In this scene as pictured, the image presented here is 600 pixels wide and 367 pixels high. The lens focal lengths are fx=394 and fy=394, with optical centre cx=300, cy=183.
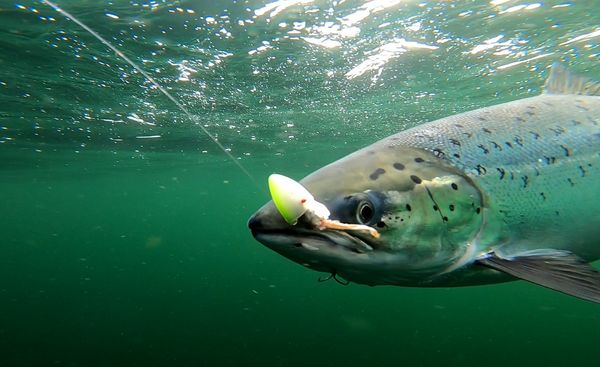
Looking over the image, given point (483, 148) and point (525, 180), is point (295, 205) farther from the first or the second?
point (525, 180)

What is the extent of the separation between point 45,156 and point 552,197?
29137 millimetres

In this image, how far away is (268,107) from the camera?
16703 mm

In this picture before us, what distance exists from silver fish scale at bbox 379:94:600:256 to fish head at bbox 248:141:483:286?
0.23 metres

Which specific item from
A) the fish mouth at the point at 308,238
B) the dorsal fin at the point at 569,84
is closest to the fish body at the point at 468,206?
the fish mouth at the point at 308,238

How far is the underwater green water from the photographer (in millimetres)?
9352

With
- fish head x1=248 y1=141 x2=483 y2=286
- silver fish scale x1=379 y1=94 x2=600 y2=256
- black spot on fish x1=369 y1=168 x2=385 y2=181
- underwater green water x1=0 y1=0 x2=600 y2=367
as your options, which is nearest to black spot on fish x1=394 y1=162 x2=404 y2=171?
fish head x1=248 y1=141 x2=483 y2=286

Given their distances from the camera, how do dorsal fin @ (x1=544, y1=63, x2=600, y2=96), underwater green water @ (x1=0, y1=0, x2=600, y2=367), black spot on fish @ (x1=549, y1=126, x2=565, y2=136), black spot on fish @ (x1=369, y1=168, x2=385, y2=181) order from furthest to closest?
underwater green water @ (x1=0, y1=0, x2=600, y2=367)
dorsal fin @ (x1=544, y1=63, x2=600, y2=96)
black spot on fish @ (x1=549, y1=126, x2=565, y2=136)
black spot on fish @ (x1=369, y1=168, x2=385, y2=181)

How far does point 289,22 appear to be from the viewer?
9.37 meters

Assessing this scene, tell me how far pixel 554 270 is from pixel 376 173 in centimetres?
120

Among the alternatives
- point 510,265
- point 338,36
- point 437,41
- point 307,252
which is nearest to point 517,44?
point 437,41

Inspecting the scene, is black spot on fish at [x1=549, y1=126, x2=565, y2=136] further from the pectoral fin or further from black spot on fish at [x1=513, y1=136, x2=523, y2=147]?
the pectoral fin

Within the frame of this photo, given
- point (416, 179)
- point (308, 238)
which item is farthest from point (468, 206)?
point (308, 238)

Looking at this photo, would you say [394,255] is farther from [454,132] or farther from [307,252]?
[454,132]

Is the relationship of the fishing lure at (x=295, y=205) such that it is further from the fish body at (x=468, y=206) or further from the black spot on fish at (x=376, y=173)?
the black spot on fish at (x=376, y=173)
